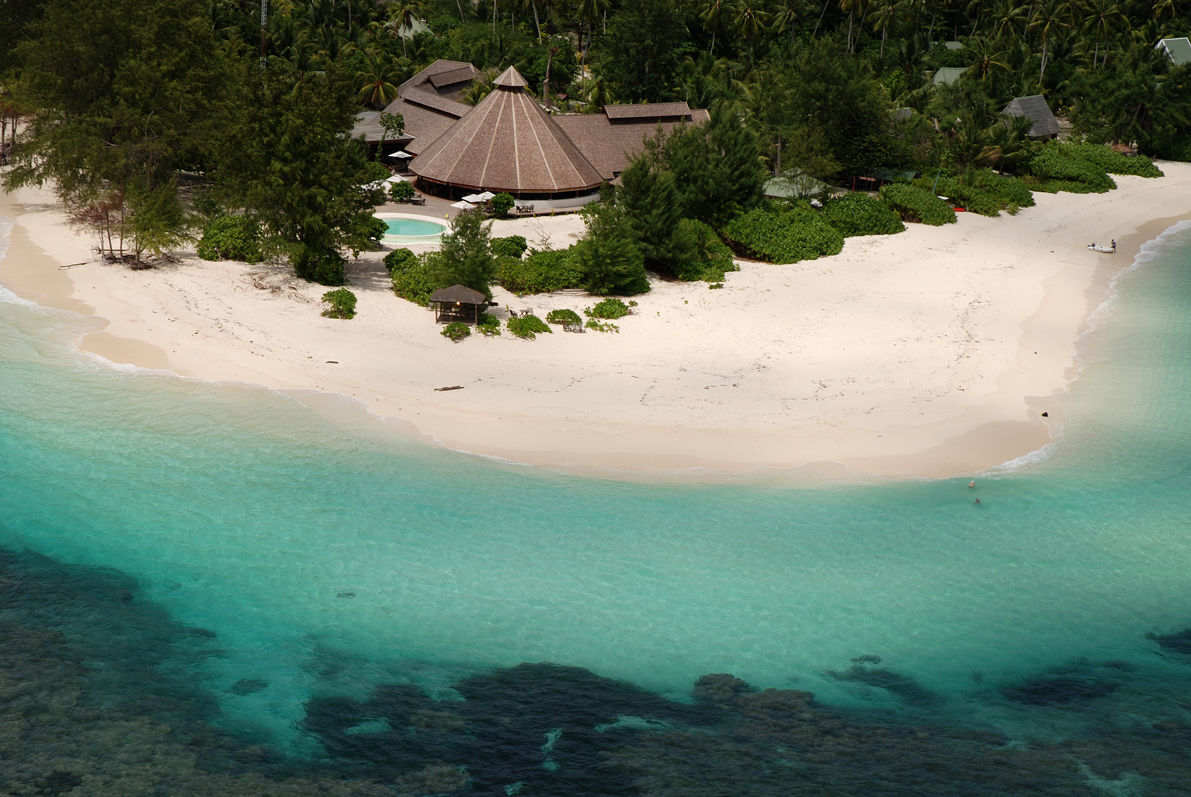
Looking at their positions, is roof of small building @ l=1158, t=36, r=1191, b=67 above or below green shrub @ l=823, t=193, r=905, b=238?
above

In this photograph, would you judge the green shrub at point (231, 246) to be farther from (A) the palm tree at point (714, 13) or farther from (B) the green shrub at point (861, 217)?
(A) the palm tree at point (714, 13)

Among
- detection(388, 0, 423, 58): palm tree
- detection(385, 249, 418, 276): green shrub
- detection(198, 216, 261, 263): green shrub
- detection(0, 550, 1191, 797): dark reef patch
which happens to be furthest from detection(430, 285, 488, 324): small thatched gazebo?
detection(388, 0, 423, 58): palm tree

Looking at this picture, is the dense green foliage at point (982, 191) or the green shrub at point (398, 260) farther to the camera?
the dense green foliage at point (982, 191)

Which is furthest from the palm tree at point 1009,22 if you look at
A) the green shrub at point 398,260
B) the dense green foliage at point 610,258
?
the green shrub at point 398,260

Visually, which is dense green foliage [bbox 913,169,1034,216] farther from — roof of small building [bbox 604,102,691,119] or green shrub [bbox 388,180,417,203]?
green shrub [bbox 388,180,417,203]

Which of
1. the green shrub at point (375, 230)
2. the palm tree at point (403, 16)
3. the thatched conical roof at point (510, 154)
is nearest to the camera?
the green shrub at point (375, 230)

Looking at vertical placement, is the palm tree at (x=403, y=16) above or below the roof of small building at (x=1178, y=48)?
above
